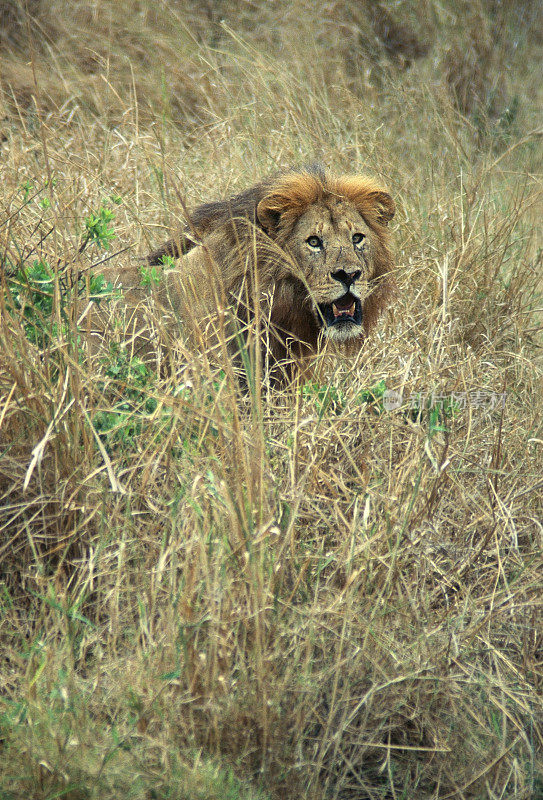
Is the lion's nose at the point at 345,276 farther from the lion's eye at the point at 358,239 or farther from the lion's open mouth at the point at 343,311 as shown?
the lion's eye at the point at 358,239

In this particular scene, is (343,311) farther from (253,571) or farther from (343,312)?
(253,571)

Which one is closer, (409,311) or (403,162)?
(409,311)

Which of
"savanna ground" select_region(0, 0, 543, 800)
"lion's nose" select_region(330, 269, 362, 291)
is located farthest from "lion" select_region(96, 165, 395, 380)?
"savanna ground" select_region(0, 0, 543, 800)

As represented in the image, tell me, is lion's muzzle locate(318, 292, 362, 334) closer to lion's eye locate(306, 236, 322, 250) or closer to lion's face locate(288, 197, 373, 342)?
lion's face locate(288, 197, 373, 342)

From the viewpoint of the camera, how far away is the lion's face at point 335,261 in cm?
348

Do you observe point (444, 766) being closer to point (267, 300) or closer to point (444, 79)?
point (267, 300)

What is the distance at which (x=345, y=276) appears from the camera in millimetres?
3477

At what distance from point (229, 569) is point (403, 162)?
12.6 ft

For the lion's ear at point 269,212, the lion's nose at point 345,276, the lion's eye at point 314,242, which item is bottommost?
the lion's nose at point 345,276

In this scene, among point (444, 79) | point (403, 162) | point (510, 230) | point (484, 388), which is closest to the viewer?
point (484, 388)

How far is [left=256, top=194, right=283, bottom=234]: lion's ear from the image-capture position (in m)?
3.57

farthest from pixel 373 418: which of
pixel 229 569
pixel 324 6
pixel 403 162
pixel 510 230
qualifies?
pixel 324 6

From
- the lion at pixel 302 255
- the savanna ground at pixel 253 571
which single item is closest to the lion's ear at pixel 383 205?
the lion at pixel 302 255

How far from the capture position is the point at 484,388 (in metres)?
3.43
